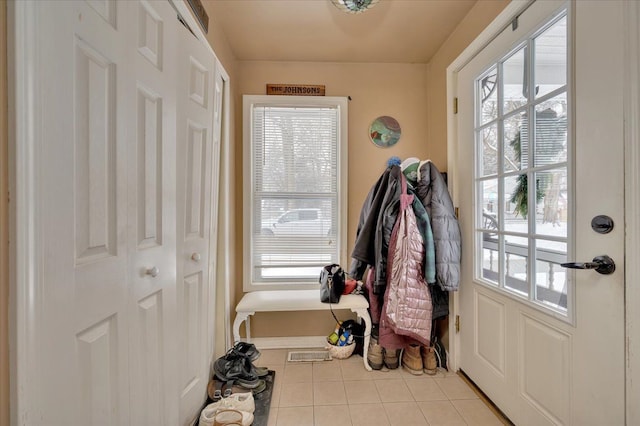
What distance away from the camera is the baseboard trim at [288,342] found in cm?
227

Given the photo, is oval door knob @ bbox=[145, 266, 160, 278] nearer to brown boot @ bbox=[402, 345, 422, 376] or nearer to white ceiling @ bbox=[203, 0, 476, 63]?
white ceiling @ bbox=[203, 0, 476, 63]

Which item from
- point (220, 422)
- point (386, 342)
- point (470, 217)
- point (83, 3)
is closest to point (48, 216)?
point (83, 3)

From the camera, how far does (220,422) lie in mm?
1254

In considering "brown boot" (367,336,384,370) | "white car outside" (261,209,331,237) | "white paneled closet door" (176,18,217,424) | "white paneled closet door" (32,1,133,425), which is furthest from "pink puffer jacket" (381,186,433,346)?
"white paneled closet door" (32,1,133,425)

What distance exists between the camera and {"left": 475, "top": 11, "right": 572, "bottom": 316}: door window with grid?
1142 millimetres

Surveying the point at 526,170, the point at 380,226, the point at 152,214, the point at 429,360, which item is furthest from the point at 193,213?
the point at 429,360

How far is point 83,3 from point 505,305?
213 centimetres

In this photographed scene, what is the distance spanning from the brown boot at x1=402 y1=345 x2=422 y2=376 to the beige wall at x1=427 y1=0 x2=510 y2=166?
139 cm

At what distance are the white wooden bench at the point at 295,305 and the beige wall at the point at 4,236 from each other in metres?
1.45

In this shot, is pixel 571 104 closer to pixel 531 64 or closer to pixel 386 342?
pixel 531 64

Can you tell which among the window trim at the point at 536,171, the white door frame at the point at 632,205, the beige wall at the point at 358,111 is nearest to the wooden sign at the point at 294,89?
the beige wall at the point at 358,111

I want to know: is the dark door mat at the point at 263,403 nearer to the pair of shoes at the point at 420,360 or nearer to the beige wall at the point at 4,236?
the pair of shoes at the point at 420,360

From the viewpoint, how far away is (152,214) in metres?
1.04

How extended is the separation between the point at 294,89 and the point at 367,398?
2.41 m
